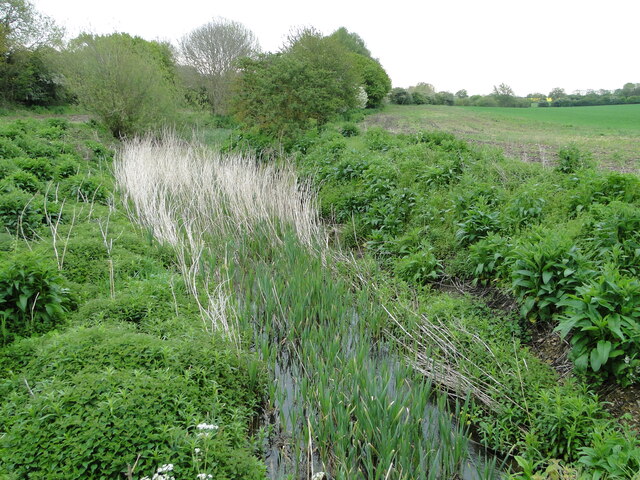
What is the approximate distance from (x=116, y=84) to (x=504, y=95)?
46288mm

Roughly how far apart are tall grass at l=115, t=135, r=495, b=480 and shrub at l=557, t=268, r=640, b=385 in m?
1.04

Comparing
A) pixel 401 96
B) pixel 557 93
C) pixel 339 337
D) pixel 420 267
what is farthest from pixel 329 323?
pixel 557 93

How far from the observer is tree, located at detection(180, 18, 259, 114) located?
2725 centimetres

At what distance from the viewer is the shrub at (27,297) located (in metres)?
3.70

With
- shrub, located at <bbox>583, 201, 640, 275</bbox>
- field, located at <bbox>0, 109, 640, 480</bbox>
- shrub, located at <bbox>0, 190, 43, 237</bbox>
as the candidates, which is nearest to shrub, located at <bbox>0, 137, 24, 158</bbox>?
field, located at <bbox>0, 109, 640, 480</bbox>

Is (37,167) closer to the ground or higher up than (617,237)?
higher up

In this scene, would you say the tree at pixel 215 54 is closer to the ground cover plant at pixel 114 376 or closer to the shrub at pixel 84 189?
the shrub at pixel 84 189

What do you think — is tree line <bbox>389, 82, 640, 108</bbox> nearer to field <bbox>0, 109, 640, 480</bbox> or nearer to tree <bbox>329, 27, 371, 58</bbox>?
tree <bbox>329, 27, 371, 58</bbox>

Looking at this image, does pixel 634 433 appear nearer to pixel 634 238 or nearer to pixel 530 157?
pixel 634 238

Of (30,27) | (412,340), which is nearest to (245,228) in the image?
(412,340)

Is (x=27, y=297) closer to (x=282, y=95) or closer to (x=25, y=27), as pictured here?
(x=282, y=95)

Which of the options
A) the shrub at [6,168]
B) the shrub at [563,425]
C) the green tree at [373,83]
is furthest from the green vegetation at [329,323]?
the green tree at [373,83]

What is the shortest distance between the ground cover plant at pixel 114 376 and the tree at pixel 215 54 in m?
23.7

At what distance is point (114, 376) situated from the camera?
A: 2943 millimetres
